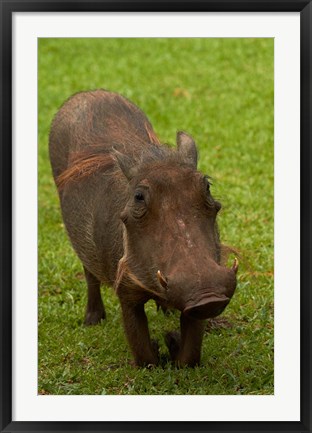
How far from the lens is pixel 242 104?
429 inches

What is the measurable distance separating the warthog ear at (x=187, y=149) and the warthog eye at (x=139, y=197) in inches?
14.4

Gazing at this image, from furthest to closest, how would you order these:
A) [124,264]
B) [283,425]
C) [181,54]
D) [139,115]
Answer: [181,54] → [139,115] → [124,264] → [283,425]

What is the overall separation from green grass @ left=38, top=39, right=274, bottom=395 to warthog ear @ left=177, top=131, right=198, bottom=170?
571mm

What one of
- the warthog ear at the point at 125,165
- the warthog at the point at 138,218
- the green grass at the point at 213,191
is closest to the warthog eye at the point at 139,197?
the warthog at the point at 138,218

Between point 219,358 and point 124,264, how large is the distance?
1.08 m

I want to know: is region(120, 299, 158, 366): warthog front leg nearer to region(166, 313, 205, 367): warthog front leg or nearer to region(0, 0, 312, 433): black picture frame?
region(166, 313, 205, 367): warthog front leg

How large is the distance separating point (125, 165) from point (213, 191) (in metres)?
0.80

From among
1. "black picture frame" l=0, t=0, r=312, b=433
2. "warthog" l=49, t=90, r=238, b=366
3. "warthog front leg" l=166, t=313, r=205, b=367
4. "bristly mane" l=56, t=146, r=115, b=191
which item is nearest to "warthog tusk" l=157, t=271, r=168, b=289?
"warthog" l=49, t=90, r=238, b=366

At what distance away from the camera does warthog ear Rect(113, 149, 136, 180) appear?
498cm

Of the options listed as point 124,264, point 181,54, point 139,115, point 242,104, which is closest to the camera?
point 124,264

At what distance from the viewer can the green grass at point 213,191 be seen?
544 centimetres

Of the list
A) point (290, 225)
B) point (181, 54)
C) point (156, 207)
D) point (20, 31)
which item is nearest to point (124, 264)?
point (156, 207)

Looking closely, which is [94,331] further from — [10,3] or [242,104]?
[242,104]

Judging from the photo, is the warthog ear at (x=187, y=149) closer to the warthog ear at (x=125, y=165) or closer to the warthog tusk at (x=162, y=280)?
the warthog ear at (x=125, y=165)
